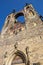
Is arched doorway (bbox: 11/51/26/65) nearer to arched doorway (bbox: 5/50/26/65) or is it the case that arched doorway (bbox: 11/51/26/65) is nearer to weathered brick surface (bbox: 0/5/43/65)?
arched doorway (bbox: 5/50/26/65)

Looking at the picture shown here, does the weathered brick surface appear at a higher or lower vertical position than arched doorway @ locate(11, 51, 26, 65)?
higher

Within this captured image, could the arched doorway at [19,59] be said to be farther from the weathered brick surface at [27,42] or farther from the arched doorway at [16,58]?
the weathered brick surface at [27,42]

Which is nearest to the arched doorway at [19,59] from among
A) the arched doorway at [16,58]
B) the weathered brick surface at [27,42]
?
the arched doorway at [16,58]

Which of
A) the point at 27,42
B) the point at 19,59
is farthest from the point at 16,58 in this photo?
the point at 27,42

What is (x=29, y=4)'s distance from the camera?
13.0 m

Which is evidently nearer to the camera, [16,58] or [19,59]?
[19,59]

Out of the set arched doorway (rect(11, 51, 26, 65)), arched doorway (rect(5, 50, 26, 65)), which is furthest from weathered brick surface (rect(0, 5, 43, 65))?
arched doorway (rect(11, 51, 26, 65))

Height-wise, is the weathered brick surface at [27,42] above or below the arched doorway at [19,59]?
above

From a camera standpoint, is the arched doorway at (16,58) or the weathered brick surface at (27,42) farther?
the arched doorway at (16,58)

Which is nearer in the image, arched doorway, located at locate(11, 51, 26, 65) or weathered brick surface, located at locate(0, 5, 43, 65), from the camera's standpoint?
weathered brick surface, located at locate(0, 5, 43, 65)

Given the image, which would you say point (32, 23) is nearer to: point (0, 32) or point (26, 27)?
point (26, 27)

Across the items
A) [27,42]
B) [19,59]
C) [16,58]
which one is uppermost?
[27,42]

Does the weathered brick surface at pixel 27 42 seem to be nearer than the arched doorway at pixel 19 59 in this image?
Yes

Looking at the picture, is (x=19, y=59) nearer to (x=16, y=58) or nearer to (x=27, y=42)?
(x=16, y=58)
